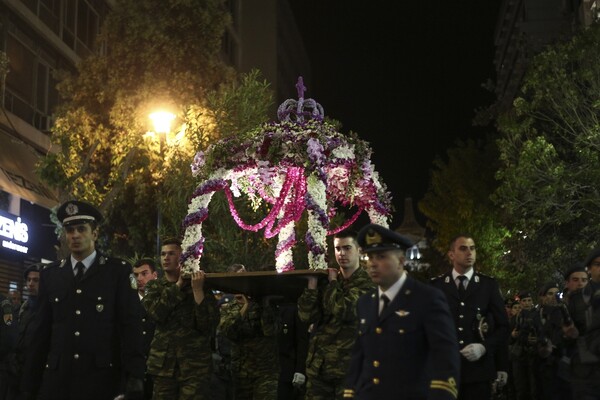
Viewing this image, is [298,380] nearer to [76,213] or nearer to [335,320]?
[335,320]

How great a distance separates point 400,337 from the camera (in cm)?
668

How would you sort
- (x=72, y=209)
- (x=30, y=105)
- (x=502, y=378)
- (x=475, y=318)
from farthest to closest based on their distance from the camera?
(x=30, y=105), (x=475, y=318), (x=502, y=378), (x=72, y=209)

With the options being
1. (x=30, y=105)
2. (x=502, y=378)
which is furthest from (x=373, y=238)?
(x=30, y=105)

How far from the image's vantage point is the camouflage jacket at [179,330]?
1038cm

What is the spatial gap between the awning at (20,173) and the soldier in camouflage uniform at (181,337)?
14303 millimetres

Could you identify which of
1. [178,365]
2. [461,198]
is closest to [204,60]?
[178,365]

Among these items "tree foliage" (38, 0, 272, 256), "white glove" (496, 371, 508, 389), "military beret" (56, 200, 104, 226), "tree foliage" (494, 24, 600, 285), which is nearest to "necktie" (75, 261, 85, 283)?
"military beret" (56, 200, 104, 226)

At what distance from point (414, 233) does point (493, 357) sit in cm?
14430

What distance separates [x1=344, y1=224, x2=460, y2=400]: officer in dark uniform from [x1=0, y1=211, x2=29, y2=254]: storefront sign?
2004cm

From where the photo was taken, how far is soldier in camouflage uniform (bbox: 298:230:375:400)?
32.2 feet

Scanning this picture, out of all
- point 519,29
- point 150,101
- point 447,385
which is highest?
point 519,29

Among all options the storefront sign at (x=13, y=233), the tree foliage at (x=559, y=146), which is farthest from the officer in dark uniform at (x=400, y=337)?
the storefront sign at (x=13, y=233)

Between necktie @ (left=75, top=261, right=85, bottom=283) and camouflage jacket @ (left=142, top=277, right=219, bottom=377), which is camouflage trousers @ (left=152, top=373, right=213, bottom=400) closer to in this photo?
camouflage jacket @ (left=142, top=277, right=219, bottom=377)

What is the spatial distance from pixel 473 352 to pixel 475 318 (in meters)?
0.51
